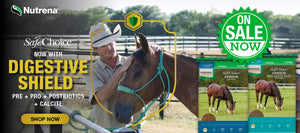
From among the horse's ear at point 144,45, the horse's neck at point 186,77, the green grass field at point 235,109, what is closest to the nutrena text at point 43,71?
the horse's ear at point 144,45

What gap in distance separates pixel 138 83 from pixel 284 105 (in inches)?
38.0

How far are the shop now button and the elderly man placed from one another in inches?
8.8

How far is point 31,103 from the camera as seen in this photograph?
198cm

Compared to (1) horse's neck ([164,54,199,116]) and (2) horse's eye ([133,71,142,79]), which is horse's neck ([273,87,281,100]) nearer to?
(1) horse's neck ([164,54,199,116])

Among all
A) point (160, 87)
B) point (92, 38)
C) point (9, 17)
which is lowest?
point (160, 87)

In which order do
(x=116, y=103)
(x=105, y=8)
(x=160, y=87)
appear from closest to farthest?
1. (x=116, y=103)
2. (x=160, y=87)
3. (x=105, y=8)

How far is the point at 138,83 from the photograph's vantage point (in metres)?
1.78

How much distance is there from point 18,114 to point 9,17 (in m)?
0.66

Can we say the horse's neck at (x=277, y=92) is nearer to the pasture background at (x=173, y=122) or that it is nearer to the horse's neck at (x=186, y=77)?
the horse's neck at (x=186, y=77)

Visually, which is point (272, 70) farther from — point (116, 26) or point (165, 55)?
point (116, 26)

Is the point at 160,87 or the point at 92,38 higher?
the point at 92,38

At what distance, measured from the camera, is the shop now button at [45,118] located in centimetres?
198

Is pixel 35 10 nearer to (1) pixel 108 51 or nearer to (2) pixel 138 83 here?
→ (1) pixel 108 51

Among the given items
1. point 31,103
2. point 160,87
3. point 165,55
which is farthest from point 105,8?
point 31,103
